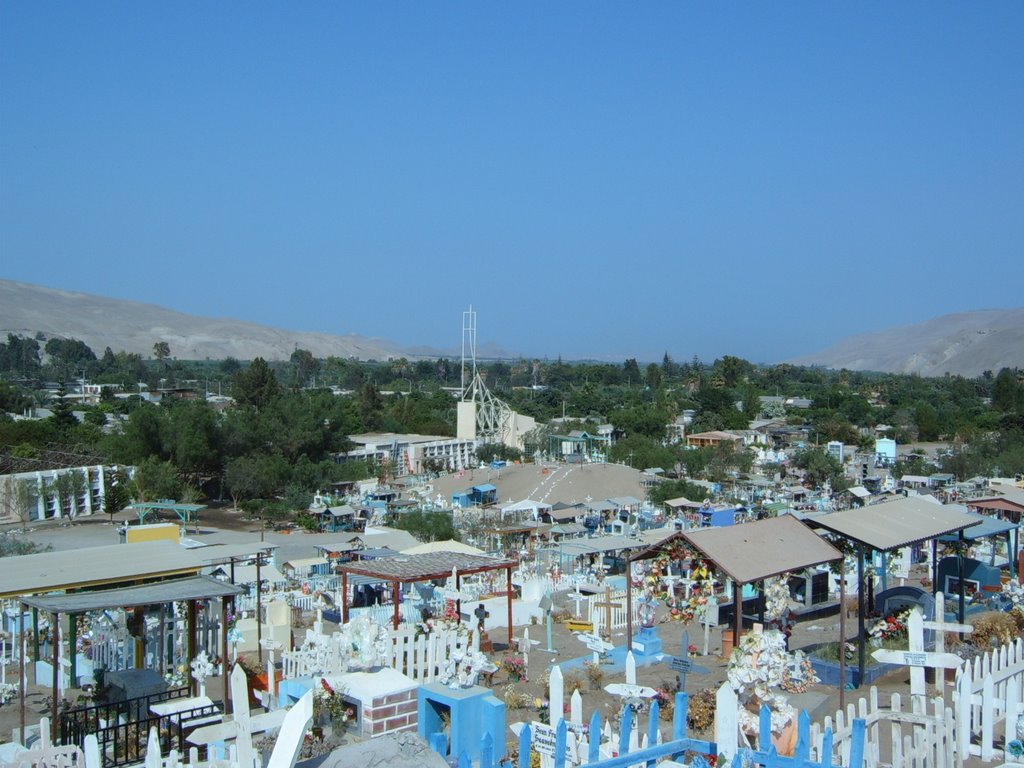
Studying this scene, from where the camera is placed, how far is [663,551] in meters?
11.6

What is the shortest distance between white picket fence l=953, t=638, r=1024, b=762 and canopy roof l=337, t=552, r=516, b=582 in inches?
280

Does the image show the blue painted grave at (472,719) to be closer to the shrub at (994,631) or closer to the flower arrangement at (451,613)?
the flower arrangement at (451,613)

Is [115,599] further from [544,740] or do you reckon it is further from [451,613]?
[451,613]

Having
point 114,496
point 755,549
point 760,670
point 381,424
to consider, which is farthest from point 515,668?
→ point 381,424

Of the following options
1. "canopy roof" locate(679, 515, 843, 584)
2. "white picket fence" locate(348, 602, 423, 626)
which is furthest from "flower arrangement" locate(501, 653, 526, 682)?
"white picket fence" locate(348, 602, 423, 626)

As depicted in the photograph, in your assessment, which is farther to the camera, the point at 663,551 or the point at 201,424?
the point at 201,424

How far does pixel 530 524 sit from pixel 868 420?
52971 millimetres

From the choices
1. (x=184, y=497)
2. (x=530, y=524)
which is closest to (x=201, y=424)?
(x=184, y=497)

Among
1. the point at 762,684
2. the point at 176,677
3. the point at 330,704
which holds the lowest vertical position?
the point at 176,677

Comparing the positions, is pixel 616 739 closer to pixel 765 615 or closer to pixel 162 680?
pixel 162 680

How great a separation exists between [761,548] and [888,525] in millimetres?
2449

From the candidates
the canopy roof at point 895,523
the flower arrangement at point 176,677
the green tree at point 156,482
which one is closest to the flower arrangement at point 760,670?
the canopy roof at point 895,523

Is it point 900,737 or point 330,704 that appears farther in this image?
point 330,704

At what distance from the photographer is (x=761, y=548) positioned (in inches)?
452
